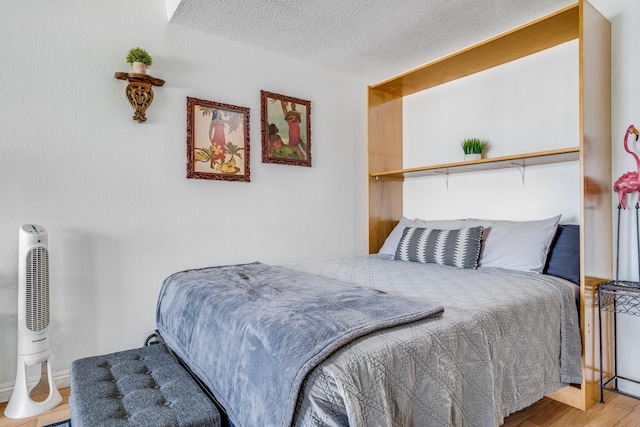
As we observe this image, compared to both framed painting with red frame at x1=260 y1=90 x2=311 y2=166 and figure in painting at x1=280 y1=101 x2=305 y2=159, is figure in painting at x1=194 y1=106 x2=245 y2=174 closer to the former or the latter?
framed painting with red frame at x1=260 y1=90 x2=311 y2=166

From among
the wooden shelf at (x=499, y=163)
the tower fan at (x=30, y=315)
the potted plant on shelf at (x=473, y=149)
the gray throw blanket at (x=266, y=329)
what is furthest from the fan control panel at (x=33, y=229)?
the potted plant on shelf at (x=473, y=149)

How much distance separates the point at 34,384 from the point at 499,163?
324cm

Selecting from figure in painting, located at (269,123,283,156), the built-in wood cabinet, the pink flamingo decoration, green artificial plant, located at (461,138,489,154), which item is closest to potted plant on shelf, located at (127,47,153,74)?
figure in painting, located at (269,123,283,156)

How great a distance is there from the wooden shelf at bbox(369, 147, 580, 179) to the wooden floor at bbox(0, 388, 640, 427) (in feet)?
4.42

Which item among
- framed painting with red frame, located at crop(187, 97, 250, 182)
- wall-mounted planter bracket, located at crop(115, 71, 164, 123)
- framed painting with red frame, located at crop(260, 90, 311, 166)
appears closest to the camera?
wall-mounted planter bracket, located at crop(115, 71, 164, 123)

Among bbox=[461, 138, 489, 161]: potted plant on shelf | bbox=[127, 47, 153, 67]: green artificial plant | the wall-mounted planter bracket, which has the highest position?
bbox=[127, 47, 153, 67]: green artificial plant

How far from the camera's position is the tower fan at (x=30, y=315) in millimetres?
1824

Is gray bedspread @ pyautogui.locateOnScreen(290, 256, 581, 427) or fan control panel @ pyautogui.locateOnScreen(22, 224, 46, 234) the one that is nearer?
gray bedspread @ pyautogui.locateOnScreen(290, 256, 581, 427)

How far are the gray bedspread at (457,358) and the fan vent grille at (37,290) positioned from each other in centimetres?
157

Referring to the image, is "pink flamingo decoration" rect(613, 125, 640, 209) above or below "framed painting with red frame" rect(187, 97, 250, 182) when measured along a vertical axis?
below

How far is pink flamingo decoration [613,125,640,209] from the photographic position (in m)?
1.92

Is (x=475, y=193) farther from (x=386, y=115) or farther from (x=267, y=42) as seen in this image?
(x=267, y=42)

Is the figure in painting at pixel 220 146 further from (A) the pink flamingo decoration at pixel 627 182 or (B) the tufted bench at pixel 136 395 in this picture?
(A) the pink flamingo decoration at pixel 627 182

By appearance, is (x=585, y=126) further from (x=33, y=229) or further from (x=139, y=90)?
(x=33, y=229)
